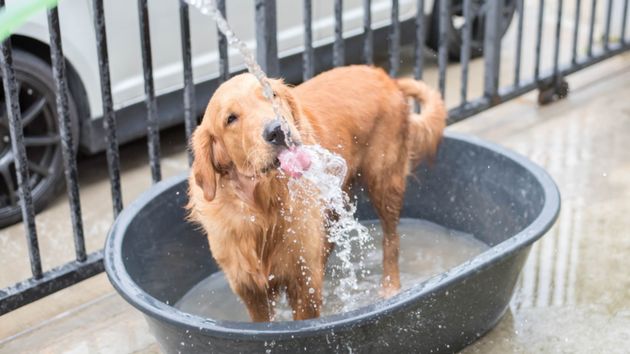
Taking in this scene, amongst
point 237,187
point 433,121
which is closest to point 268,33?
point 433,121

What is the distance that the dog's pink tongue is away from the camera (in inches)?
116

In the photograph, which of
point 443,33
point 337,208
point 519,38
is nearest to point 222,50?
point 337,208

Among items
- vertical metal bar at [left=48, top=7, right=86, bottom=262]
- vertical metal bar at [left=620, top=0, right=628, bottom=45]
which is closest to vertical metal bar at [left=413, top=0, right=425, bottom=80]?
vertical metal bar at [left=48, top=7, right=86, bottom=262]

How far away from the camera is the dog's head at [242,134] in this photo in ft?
9.61

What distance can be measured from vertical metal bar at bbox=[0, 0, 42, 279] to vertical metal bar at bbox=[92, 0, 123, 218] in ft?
1.25

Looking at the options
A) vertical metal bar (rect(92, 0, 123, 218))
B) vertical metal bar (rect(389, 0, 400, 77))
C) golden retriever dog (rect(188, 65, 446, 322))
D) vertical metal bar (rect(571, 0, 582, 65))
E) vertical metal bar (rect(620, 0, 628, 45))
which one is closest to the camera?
golden retriever dog (rect(188, 65, 446, 322))

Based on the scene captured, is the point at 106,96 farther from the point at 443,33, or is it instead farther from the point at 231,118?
the point at 443,33

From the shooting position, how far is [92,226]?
487 centimetres

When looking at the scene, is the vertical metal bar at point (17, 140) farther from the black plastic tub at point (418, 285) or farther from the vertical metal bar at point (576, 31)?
the vertical metal bar at point (576, 31)

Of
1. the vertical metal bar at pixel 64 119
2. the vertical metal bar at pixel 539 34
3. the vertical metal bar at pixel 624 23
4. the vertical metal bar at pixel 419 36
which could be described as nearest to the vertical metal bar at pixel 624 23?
the vertical metal bar at pixel 624 23

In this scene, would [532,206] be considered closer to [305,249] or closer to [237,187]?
[305,249]

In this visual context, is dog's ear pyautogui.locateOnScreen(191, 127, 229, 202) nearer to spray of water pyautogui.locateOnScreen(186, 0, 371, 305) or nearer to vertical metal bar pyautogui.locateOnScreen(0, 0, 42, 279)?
spray of water pyautogui.locateOnScreen(186, 0, 371, 305)

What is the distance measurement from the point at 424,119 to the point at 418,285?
49.2 inches

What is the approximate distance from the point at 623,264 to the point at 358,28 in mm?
Answer: 2911
